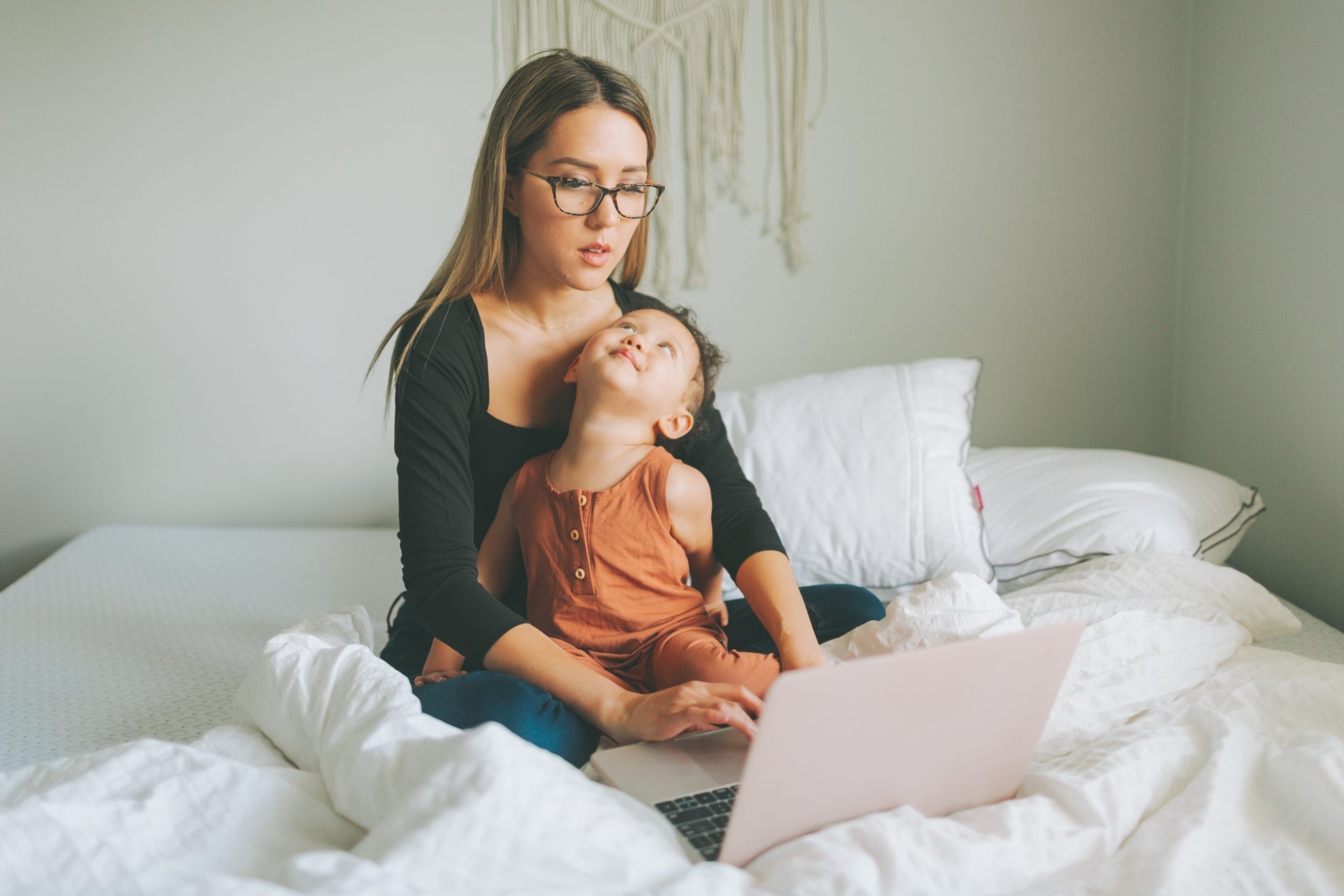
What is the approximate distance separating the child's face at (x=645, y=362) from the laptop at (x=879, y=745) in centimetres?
44

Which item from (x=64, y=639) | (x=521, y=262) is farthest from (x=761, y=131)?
(x=64, y=639)

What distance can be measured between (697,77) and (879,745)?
1586 mm

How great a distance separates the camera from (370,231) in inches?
82.8

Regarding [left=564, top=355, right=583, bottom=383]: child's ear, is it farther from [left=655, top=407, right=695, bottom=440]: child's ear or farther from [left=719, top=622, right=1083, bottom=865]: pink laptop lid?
[left=719, top=622, right=1083, bottom=865]: pink laptop lid

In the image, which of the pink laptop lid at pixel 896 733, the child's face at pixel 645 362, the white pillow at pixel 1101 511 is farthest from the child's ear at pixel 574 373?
the white pillow at pixel 1101 511

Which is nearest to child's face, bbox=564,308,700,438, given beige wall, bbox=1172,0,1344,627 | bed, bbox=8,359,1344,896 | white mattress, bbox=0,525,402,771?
bed, bbox=8,359,1344,896

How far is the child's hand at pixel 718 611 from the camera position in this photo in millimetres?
1274

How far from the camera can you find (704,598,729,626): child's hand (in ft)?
4.18

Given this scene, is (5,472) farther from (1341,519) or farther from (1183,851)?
(1341,519)

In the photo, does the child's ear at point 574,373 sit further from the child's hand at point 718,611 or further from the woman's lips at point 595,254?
the child's hand at point 718,611

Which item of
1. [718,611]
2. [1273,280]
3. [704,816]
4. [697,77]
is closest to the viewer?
[704,816]

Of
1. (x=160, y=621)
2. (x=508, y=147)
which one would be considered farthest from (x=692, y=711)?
(x=160, y=621)

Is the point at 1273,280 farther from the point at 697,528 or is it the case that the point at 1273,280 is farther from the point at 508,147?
the point at 508,147

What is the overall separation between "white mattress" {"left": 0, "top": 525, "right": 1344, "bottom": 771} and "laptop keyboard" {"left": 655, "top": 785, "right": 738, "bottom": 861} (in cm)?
63
